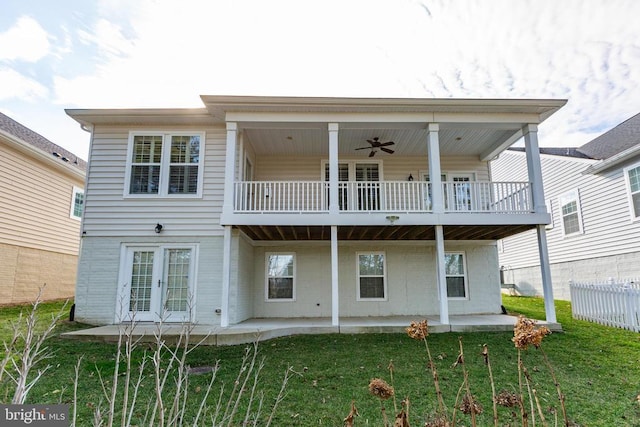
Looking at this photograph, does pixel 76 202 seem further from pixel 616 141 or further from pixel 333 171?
pixel 616 141

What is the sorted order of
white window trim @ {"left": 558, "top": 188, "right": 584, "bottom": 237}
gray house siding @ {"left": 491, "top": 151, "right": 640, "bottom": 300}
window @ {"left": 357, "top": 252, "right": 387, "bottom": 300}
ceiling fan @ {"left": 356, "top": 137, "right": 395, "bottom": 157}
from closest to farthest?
ceiling fan @ {"left": 356, "top": 137, "right": 395, "bottom": 157}
window @ {"left": 357, "top": 252, "right": 387, "bottom": 300}
gray house siding @ {"left": 491, "top": 151, "right": 640, "bottom": 300}
white window trim @ {"left": 558, "top": 188, "right": 584, "bottom": 237}

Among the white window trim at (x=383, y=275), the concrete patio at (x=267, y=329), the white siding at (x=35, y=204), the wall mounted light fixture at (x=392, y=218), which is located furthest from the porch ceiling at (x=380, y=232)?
the white siding at (x=35, y=204)

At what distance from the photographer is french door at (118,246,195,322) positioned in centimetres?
901

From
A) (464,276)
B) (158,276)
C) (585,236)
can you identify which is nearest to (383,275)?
(464,276)

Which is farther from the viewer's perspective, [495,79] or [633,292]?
[495,79]

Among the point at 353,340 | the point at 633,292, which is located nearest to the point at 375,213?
the point at 353,340

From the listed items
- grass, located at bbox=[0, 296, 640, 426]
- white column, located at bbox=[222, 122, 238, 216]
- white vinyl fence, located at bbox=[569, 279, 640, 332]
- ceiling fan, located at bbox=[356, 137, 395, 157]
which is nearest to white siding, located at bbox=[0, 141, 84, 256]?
grass, located at bbox=[0, 296, 640, 426]

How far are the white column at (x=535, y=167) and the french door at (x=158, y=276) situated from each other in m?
8.53

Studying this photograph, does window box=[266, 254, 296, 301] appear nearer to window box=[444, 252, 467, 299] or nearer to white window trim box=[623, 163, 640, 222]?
window box=[444, 252, 467, 299]

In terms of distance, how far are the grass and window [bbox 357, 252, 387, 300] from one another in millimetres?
2642

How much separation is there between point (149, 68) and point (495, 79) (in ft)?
31.7

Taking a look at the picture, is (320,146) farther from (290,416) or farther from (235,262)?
(290,416)

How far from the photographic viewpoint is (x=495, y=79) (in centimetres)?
1058

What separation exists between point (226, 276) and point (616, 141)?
14109 millimetres
